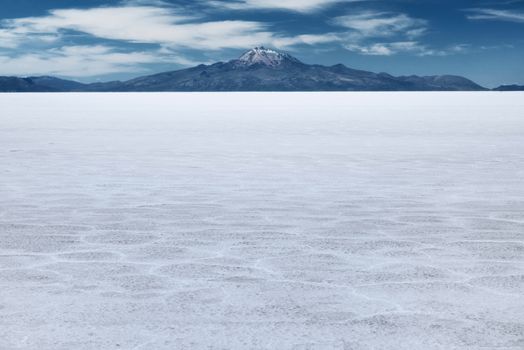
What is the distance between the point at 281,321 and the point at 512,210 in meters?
3.88

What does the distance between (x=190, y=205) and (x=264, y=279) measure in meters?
2.91

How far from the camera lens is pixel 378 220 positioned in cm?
609

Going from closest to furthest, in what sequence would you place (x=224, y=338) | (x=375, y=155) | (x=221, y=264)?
(x=224, y=338)
(x=221, y=264)
(x=375, y=155)

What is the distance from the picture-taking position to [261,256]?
4703mm

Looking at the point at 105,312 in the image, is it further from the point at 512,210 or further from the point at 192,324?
the point at 512,210

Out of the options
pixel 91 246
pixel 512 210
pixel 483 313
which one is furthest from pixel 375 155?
pixel 483 313

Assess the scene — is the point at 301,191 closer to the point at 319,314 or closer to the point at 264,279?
the point at 264,279

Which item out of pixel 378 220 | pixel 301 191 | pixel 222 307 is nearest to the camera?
pixel 222 307

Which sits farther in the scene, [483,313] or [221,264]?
[221,264]

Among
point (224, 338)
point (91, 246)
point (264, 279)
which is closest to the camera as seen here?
point (224, 338)

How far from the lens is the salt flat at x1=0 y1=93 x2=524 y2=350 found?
3.17 m

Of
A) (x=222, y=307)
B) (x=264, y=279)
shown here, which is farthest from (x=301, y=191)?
(x=222, y=307)

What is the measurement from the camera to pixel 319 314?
341 centimetres

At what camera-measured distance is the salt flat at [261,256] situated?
3174 millimetres
